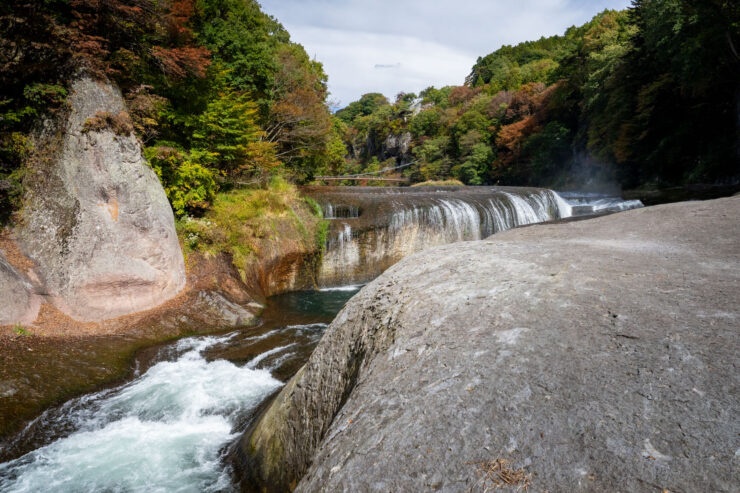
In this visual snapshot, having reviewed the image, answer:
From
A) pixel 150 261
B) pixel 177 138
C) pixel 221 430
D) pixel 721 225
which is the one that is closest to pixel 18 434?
pixel 221 430

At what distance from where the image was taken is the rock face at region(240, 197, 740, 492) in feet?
3.87

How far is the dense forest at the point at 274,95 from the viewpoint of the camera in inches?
247

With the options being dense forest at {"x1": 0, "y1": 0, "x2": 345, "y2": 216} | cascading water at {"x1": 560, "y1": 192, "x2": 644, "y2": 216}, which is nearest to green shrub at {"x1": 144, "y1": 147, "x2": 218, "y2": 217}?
dense forest at {"x1": 0, "y1": 0, "x2": 345, "y2": 216}

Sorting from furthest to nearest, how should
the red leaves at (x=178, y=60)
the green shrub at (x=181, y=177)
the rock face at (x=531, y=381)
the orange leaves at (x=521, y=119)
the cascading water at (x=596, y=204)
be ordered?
the orange leaves at (x=521, y=119), the cascading water at (x=596, y=204), the green shrub at (x=181, y=177), the red leaves at (x=178, y=60), the rock face at (x=531, y=381)

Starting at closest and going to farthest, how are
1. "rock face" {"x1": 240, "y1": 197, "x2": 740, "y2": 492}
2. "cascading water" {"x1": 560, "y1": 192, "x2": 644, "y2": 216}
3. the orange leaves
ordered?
"rock face" {"x1": 240, "y1": 197, "x2": 740, "y2": 492} → "cascading water" {"x1": 560, "y1": 192, "x2": 644, "y2": 216} → the orange leaves

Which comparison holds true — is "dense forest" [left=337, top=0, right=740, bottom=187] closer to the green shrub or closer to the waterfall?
the waterfall

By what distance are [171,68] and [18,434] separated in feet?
24.4

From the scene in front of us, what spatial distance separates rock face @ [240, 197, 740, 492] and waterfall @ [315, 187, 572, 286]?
910 cm

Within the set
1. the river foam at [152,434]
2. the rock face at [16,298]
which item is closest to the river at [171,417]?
the river foam at [152,434]

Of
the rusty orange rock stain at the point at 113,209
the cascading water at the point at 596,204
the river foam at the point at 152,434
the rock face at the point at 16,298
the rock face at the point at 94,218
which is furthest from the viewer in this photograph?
the cascading water at the point at 596,204

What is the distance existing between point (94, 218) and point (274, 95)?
10.7 meters

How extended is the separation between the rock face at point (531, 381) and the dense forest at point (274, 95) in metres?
7.40

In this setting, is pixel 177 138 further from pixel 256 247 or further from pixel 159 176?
pixel 256 247

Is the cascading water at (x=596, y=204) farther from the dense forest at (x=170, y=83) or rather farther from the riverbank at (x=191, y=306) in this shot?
the riverbank at (x=191, y=306)
